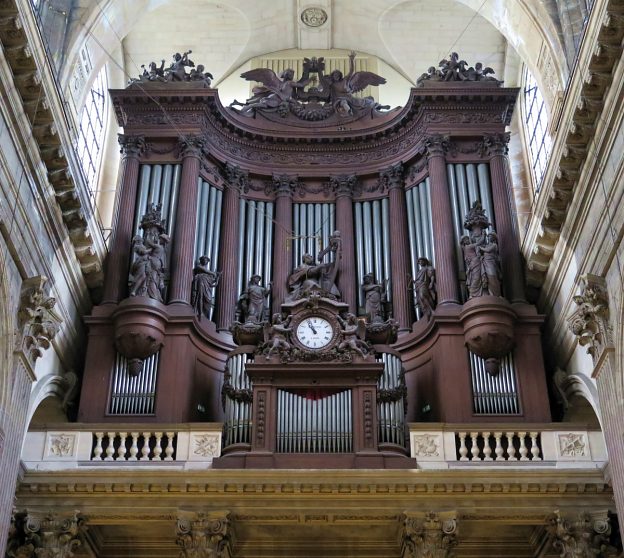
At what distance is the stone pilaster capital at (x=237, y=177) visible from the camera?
63.5 ft

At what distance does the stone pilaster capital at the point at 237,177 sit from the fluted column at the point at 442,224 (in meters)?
3.33

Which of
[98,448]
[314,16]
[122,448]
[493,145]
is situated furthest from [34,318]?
[314,16]

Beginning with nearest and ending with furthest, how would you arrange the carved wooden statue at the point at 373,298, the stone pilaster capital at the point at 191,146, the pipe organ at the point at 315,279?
1. the pipe organ at the point at 315,279
2. the carved wooden statue at the point at 373,298
3. the stone pilaster capital at the point at 191,146

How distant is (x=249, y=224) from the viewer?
1906 centimetres

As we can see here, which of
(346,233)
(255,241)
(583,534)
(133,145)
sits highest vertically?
(133,145)


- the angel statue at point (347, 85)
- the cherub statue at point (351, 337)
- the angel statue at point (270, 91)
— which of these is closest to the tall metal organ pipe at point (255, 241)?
the angel statue at point (270, 91)

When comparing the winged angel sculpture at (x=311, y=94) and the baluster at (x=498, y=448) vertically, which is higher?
the winged angel sculpture at (x=311, y=94)

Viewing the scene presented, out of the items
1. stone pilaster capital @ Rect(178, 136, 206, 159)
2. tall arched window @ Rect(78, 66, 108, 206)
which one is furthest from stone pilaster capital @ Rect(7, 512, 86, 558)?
tall arched window @ Rect(78, 66, 108, 206)

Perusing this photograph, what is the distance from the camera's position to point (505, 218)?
18094 millimetres

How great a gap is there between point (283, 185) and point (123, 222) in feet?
10.2

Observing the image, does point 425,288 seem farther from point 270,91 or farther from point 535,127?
point 270,91

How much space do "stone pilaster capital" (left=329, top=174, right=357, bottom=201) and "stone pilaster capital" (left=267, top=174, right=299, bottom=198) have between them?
68 centimetres

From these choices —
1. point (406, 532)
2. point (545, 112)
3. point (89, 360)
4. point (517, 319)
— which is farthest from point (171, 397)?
point (545, 112)

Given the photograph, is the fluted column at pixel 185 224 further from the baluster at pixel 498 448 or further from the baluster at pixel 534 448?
the baluster at pixel 534 448
